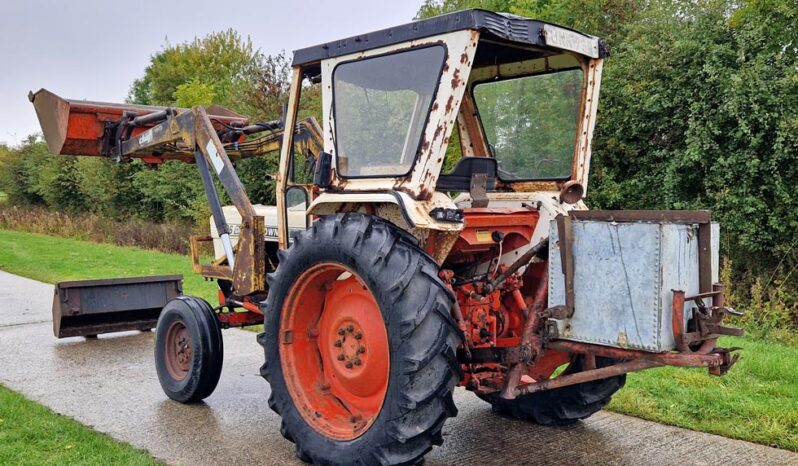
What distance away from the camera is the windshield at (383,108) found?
4145 millimetres

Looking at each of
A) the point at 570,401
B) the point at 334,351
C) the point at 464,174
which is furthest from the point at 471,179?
the point at 570,401

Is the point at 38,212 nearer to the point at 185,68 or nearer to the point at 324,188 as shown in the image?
the point at 185,68

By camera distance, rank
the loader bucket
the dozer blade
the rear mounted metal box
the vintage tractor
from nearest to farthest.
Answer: the rear mounted metal box, the vintage tractor, the dozer blade, the loader bucket

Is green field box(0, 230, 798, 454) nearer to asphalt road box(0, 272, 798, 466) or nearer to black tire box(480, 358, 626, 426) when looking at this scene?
asphalt road box(0, 272, 798, 466)

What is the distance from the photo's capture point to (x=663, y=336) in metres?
3.53

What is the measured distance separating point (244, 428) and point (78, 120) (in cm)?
Answer: 313

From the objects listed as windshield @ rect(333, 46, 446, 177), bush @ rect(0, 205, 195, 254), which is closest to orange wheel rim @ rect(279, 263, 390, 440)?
windshield @ rect(333, 46, 446, 177)

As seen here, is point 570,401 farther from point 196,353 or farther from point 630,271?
point 196,353

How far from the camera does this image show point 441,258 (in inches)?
169

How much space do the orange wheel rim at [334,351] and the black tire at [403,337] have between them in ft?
0.75

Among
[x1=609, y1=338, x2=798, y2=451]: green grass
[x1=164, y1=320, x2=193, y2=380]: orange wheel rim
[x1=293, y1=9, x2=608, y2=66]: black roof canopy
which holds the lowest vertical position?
[x1=609, y1=338, x2=798, y2=451]: green grass

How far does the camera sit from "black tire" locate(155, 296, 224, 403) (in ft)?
18.7

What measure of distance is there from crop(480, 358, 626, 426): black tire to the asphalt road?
3.7 inches

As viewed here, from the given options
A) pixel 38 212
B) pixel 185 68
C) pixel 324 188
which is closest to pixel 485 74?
pixel 324 188
